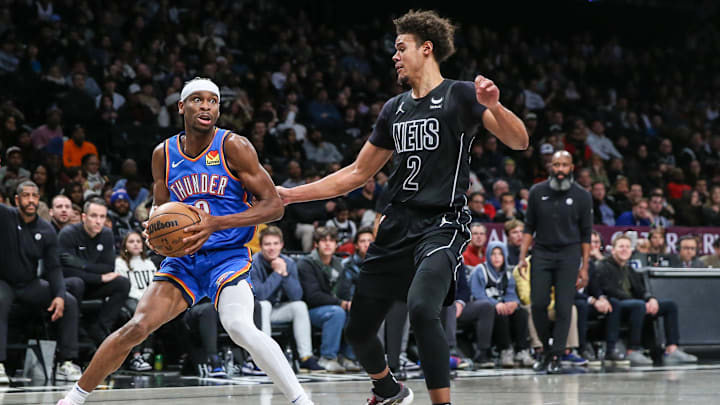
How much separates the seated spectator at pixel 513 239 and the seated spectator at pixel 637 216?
372 cm

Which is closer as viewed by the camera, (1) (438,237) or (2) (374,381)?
(1) (438,237)

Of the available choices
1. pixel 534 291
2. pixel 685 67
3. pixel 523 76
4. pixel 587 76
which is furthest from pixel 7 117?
pixel 685 67

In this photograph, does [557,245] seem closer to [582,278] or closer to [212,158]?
[582,278]

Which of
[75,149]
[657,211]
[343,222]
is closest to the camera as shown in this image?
[343,222]

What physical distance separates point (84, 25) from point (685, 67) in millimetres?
15900

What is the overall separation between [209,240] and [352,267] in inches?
202

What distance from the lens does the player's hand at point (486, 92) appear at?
4461 mm

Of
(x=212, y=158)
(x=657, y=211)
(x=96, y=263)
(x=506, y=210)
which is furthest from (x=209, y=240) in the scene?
(x=657, y=211)

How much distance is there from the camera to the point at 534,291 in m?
9.70

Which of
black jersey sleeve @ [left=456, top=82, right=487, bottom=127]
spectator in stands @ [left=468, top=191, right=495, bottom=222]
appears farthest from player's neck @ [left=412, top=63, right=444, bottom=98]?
spectator in stands @ [left=468, top=191, right=495, bottom=222]

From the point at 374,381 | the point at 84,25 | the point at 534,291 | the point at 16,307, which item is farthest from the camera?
the point at 84,25

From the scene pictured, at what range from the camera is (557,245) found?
9586 mm

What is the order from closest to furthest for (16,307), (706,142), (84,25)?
(16,307), (84,25), (706,142)

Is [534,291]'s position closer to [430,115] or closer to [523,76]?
[430,115]
